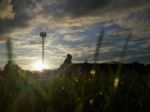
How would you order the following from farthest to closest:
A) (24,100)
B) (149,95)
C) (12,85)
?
(12,85)
(149,95)
(24,100)

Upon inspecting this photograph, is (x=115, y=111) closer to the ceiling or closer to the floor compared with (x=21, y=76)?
closer to the floor

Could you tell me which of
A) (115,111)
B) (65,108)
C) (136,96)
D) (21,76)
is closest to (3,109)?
(65,108)

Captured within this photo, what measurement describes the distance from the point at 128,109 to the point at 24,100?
0.97 metres

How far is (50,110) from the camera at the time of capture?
2227mm

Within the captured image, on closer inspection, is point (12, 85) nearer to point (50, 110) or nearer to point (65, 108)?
point (65, 108)

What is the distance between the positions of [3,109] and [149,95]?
5.42 ft

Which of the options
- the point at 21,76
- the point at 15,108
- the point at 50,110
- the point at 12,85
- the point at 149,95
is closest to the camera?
the point at 50,110

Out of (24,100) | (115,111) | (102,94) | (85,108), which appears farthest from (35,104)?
(102,94)

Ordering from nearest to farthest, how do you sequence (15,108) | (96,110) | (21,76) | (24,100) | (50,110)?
(50,110) → (15,108) → (96,110) → (24,100) → (21,76)

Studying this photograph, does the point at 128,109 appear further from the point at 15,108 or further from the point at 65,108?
the point at 15,108

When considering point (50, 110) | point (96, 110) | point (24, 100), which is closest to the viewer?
point (50, 110)

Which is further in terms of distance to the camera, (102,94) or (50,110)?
(102,94)

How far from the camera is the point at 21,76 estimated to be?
5.12 meters

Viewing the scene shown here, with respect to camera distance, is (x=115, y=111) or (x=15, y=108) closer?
(x=15, y=108)
